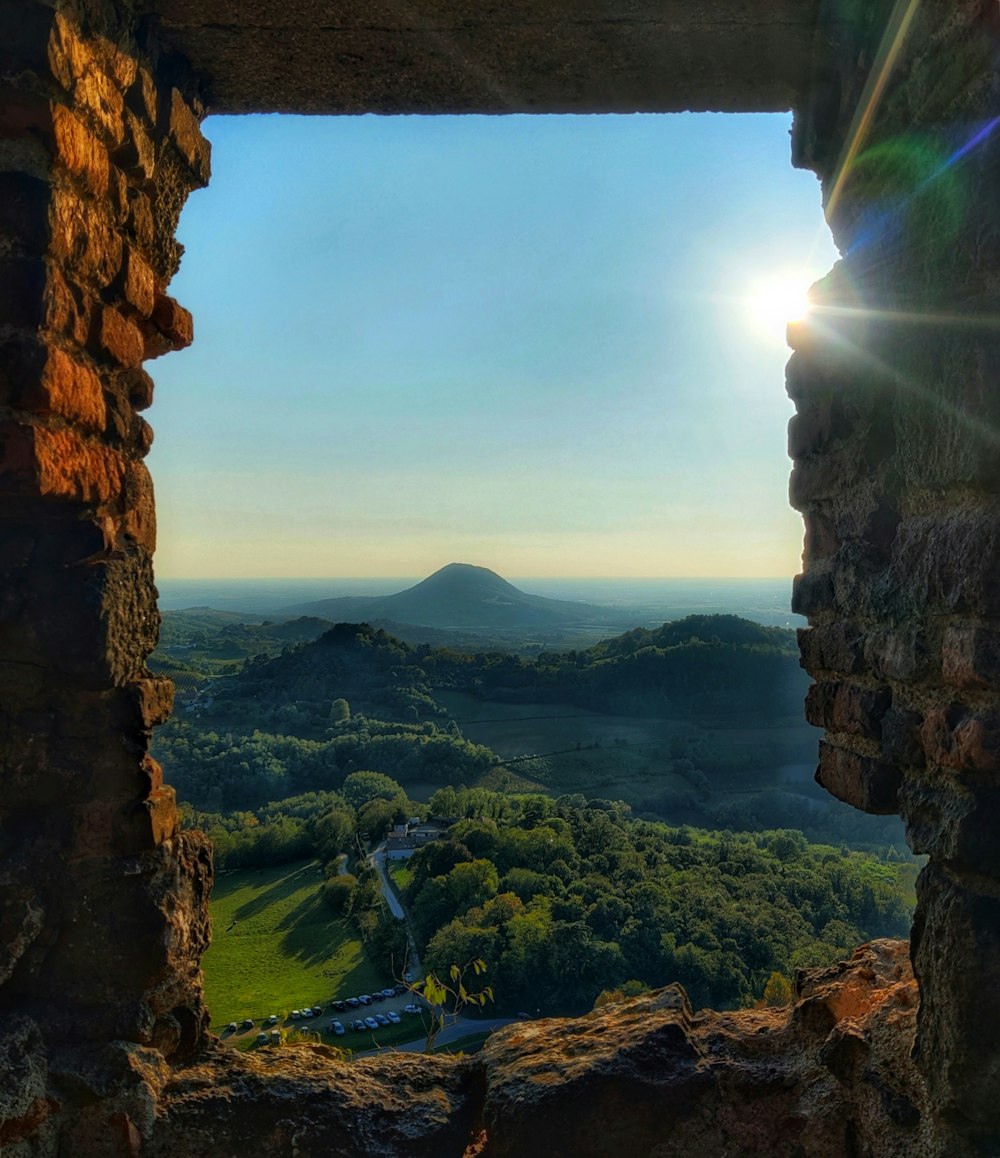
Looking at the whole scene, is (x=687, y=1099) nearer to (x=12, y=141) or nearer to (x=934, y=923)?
(x=934, y=923)

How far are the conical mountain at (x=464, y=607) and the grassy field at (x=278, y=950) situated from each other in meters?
54.8

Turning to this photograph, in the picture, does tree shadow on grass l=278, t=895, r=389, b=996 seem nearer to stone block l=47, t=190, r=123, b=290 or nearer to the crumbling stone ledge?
the crumbling stone ledge

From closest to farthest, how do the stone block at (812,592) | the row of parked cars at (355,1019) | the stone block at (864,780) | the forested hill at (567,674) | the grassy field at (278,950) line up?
1. the stone block at (864,780)
2. the stone block at (812,592)
3. the row of parked cars at (355,1019)
4. the grassy field at (278,950)
5. the forested hill at (567,674)

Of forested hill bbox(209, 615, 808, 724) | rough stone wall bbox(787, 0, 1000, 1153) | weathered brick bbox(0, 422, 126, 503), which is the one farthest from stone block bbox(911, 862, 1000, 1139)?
forested hill bbox(209, 615, 808, 724)

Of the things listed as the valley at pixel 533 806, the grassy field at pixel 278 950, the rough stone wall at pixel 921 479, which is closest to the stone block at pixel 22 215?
the rough stone wall at pixel 921 479

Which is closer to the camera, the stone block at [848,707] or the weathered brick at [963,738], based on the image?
the weathered brick at [963,738]

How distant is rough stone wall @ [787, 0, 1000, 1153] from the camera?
1.35m

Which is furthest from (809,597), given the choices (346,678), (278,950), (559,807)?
(346,678)

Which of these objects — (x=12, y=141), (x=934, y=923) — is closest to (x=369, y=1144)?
(x=934, y=923)

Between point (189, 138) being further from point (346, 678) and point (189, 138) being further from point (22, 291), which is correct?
point (346, 678)

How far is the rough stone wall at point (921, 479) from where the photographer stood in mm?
1353

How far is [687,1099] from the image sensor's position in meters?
1.67

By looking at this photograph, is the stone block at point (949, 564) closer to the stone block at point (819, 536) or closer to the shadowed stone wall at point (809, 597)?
the shadowed stone wall at point (809, 597)

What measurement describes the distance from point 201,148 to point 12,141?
0.75m
